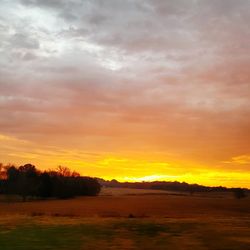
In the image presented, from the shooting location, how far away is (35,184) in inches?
5064

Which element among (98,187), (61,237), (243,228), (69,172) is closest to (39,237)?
(61,237)

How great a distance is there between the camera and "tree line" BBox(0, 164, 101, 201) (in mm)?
127188

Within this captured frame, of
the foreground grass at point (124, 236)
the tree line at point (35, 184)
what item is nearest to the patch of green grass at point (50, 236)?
the foreground grass at point (124, 236)

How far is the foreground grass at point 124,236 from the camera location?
28.7 m

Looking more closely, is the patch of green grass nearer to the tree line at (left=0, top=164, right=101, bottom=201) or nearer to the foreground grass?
the foreground grass

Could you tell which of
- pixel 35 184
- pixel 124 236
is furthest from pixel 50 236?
pixel 35 184

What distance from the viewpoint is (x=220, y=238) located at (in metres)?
32.0

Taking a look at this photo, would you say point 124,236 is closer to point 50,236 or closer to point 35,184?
point 50,236

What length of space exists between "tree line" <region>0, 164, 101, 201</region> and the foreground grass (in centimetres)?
8682

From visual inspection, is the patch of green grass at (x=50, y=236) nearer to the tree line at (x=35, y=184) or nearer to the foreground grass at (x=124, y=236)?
the foreground grass at (x=124, y=236)

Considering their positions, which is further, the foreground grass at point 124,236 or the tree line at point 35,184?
→ the tree line at point 35,184

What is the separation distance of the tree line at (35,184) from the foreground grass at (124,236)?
285 ft

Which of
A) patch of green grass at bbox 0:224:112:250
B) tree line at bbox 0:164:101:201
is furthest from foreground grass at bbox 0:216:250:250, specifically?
Answer: tree line at bbox 0:164:101:201

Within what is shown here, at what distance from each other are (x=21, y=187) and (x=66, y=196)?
579 inches
